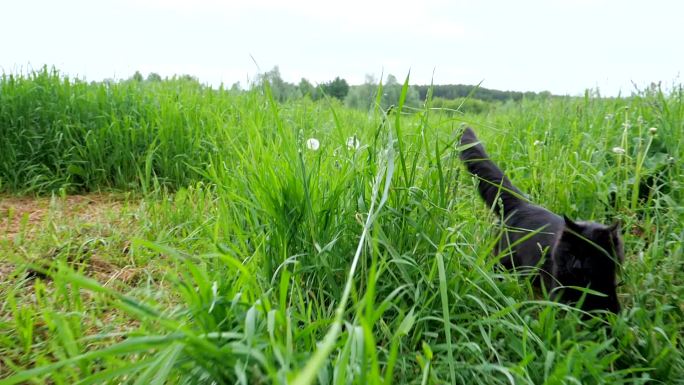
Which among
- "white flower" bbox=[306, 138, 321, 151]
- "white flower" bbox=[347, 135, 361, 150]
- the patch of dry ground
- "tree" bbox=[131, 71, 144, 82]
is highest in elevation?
"tree" bbox=[131, 71, 144, 82]

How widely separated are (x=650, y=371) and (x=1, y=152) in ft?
15.0

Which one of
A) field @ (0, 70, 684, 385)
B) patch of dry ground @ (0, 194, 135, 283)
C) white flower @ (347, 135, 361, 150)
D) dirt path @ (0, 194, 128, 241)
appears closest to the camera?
field @ (0, 70, 684, 385)

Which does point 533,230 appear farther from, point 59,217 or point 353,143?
point 59,217

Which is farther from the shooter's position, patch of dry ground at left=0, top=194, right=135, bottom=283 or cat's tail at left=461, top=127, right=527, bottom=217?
cat's tail at left=461, top=127, right=527, bottom=217

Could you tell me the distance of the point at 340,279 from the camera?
1.66m

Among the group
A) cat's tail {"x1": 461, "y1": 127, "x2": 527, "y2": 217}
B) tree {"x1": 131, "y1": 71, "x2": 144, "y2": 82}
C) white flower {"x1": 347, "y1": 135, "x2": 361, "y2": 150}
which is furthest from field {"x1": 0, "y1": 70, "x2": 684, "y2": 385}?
tree {"x1": 131, "y1": 71, "x2": 144, "y2": 82}

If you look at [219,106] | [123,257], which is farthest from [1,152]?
[123,257]

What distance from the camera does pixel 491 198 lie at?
8.39 feet

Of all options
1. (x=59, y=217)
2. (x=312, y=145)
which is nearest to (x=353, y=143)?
(x=312, y=145)

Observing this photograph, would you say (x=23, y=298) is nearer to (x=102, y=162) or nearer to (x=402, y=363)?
(x=402, y=363)

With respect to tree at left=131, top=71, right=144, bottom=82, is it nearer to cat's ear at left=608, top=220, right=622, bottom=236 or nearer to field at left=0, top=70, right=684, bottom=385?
field at left=0, top=70, right=684, bottom=385

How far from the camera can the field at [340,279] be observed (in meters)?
1.15

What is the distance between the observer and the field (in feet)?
3.78

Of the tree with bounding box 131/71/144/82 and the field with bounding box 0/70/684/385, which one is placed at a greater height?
the tree with bounding box 131/71/144/82
